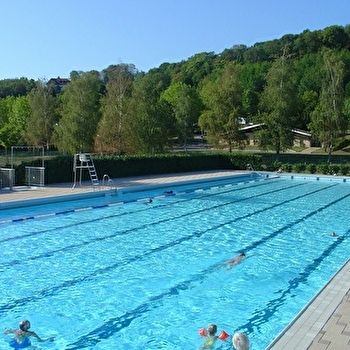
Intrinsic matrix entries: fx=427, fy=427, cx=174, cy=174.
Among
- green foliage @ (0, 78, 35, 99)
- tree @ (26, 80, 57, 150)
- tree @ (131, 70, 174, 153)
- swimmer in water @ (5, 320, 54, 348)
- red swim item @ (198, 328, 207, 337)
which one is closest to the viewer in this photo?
swimmer in water @ (5, 320, 54, 348)

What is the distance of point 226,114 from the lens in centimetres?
3441

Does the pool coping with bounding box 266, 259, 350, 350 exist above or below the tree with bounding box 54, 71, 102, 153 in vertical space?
below

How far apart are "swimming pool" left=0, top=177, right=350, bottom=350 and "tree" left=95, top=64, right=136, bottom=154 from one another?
16897 millimetres

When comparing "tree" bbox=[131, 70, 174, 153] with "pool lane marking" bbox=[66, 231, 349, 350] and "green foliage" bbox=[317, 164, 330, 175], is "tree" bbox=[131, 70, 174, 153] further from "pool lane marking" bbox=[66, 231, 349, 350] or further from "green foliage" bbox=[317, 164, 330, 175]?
"pool lane marking" bbox=[66, 231, 349, 350]

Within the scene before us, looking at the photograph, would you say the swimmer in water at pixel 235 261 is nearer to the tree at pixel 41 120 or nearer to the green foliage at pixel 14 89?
the tree at pixel 41 120

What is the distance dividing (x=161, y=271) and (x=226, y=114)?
89.2ft

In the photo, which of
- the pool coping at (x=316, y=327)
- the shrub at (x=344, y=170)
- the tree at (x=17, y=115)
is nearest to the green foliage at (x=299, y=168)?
the shrub at (x=344, y=170)

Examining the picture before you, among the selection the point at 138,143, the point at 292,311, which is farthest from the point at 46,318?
the point at 138,143

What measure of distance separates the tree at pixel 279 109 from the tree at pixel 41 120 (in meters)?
23.8

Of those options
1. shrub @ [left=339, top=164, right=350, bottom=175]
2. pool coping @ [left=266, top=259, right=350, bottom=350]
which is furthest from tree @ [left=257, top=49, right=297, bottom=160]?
pool coping @ [left=266, top=259, right=350, bottom=350]

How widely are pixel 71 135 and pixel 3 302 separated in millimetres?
28241

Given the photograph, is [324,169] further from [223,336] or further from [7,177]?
[223,336]

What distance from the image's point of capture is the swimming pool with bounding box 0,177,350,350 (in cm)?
607

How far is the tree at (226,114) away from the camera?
34.2 m
